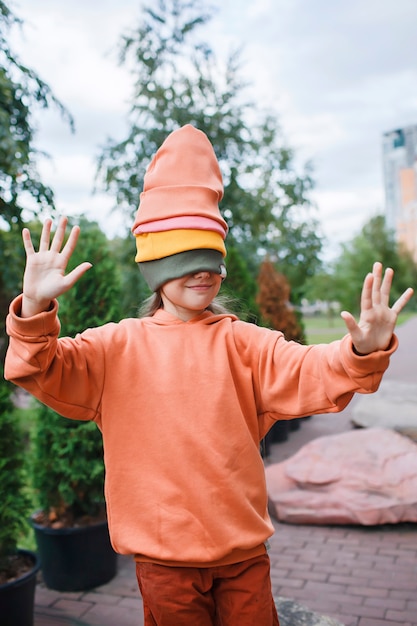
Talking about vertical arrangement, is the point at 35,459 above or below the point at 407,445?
above

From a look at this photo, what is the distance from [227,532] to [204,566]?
0.46ft

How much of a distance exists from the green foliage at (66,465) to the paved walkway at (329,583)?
1.69ft

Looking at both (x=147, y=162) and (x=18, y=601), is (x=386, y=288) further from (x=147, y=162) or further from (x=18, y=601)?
(x=147, y=162)

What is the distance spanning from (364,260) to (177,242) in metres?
37.9

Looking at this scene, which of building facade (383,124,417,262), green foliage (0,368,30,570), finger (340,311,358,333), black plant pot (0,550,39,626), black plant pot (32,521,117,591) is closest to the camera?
finger (340,311,358,333)

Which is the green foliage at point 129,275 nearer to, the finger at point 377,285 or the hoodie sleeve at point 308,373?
the hoodie sleeve at point 308,373

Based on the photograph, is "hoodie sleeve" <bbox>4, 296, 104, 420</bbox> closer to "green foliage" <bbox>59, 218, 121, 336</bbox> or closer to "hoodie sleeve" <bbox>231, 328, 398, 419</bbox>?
"hoodie sleeve" <bbox>231, 328, 398, 419</bbox>

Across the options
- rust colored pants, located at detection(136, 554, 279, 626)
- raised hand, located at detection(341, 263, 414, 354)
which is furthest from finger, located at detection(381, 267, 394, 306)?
rust colored pants, located at detection(136, 554, 279, 626)

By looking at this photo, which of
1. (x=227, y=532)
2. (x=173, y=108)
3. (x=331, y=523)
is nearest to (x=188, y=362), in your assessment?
(x=227, y=532)

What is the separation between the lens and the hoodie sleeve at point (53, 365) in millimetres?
1631

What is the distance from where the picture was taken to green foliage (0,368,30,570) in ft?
10.6

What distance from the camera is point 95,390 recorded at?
1.90 meters

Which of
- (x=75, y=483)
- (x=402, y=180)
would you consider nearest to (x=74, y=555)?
(x=75, y=483)

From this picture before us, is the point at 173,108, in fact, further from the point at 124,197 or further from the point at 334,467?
the point at 334,467
